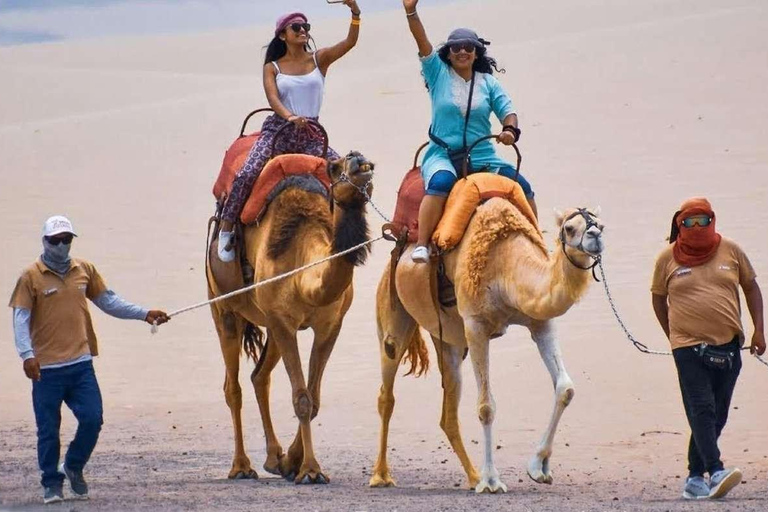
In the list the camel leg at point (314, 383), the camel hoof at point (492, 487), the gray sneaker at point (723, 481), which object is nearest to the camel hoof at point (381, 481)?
the camel leg at point (314, 383)

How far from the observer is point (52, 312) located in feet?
31.3

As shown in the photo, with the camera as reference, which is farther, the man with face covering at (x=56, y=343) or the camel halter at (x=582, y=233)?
the man with face covering at (x=56, y=343)

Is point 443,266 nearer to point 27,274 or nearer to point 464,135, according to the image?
point 464,135

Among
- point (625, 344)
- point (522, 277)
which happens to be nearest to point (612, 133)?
point (625, 344)

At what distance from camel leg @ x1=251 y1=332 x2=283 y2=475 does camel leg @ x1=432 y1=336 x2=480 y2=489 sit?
1353mm

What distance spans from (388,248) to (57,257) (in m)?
12.7

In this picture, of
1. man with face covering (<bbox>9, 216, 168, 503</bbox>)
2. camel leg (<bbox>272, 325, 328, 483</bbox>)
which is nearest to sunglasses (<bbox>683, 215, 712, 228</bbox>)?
camel leg (<bbox>272, 325, 328, 483</bbox>)

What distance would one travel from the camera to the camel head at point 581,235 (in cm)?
903

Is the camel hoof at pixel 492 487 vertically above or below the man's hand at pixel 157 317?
below

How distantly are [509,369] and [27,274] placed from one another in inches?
279

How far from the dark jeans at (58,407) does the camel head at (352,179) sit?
181 centimetres

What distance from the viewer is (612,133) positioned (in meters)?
28.3

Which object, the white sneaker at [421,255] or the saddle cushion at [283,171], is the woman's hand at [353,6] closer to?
the saddle cushion at [283,171]

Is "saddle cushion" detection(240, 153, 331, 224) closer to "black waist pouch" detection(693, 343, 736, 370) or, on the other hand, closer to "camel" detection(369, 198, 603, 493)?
"camel" detection(369, 198, 603, 493)
